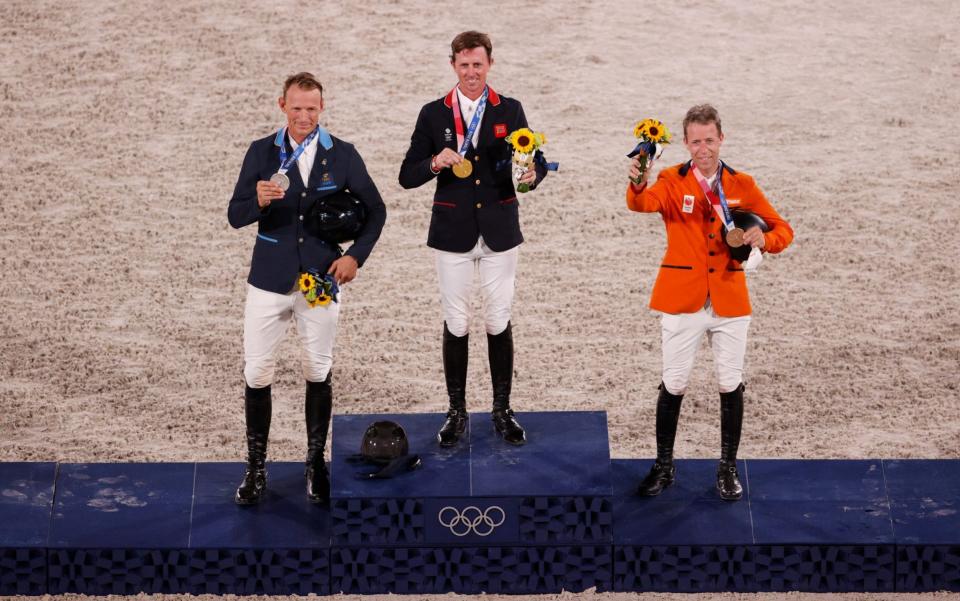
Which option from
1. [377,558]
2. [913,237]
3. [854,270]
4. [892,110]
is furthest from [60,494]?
[892,110]

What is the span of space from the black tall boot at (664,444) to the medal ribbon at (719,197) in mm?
868

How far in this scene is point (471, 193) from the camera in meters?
7.05

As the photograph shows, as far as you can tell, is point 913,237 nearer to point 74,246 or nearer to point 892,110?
point 892,110

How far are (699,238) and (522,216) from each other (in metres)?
4.36

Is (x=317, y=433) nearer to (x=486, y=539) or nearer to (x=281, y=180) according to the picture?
(x=486, y=539)

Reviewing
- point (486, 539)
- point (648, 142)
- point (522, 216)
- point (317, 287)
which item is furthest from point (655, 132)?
point (522, 216)

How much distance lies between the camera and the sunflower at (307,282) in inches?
262

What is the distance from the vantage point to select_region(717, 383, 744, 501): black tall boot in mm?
6969

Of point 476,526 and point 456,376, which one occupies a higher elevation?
point 456,376

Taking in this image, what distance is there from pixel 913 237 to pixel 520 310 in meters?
3.06

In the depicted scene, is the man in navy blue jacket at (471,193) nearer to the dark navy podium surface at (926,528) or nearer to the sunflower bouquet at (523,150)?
the sunflower bouquet at (523,150)

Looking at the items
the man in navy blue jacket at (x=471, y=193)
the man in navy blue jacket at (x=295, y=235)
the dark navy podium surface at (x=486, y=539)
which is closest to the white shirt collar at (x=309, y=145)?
the man in navy blue jacket at (x=295, y=235)

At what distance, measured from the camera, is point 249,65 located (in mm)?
13008

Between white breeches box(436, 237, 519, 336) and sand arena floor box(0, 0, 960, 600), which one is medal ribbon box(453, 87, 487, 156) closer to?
white breeches box(436, 237, 519, 336)
